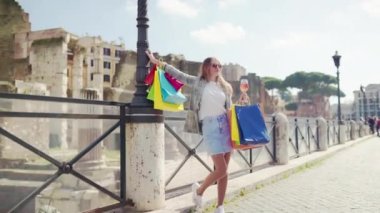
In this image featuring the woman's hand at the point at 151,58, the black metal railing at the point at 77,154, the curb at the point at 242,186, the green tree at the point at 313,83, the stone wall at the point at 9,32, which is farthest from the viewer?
the green tree at the point at 313,83

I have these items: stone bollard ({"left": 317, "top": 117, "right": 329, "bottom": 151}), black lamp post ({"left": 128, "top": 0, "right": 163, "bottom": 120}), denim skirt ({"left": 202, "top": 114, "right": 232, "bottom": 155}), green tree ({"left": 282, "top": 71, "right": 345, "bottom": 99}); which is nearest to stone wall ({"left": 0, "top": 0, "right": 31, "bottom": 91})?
stone bollard ({"left": 317, "top": 117, "right": 329, "bottom": 151})

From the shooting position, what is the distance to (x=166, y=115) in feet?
16.4

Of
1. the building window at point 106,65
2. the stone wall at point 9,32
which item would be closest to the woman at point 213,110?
the stone wall at point 9,32

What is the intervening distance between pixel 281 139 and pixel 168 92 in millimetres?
5577

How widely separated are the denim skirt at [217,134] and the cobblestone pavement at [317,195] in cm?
111

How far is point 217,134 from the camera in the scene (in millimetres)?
3799

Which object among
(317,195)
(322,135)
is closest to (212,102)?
(317,195)

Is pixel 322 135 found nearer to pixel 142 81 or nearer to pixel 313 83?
pixel 142 81

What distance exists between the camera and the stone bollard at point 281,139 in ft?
29.0

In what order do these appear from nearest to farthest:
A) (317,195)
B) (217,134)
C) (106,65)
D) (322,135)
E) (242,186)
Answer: (217,134), (317,195), (242,186), (322,135), (106,65)

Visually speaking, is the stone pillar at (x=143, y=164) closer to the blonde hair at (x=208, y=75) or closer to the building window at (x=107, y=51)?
the blonde hair at (x=208, y=75)

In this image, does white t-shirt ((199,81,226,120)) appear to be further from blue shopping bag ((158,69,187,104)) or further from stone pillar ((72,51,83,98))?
stone pillar ((72,51,83,98))

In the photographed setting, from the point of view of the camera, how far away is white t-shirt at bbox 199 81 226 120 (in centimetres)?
387

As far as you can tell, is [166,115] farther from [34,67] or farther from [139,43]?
[34,67]
